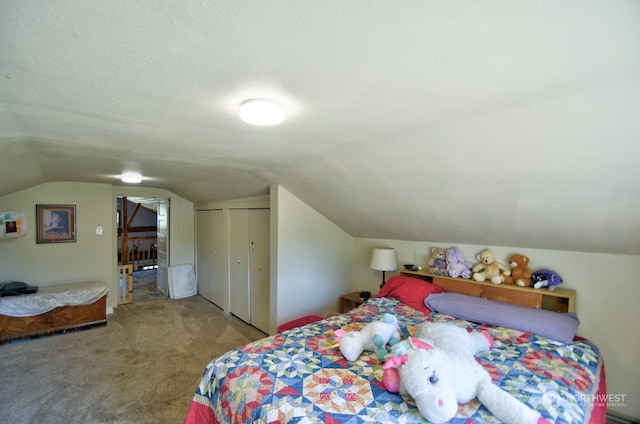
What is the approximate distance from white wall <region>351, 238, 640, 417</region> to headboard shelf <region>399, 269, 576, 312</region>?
13 centimetres

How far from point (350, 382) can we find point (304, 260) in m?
2.04

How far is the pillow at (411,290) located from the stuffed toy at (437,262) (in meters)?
0.18

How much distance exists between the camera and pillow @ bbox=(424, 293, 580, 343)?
2.04m

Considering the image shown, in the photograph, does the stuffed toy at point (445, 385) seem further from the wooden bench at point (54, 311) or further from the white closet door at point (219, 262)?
the wooden bench at point (54, 311)

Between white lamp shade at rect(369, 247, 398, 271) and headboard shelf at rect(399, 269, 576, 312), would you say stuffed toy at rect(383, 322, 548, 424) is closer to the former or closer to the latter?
headboard shelf at rect(399, 269, 576, 312)

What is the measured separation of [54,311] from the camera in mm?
3553

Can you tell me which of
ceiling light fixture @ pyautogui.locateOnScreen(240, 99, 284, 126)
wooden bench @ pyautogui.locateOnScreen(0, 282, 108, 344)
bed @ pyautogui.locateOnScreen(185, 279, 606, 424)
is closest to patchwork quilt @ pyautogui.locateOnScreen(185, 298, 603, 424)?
bed @ pyautogui.locateOnScreen(185, 279, 606, 424)

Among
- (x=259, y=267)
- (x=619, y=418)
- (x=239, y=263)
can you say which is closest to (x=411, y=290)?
(x=619, y=418)

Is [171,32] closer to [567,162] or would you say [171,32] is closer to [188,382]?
[567,162]

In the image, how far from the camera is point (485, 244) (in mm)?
2787

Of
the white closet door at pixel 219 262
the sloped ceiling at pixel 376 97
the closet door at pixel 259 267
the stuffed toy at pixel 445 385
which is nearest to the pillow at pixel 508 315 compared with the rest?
the sloped ceiling at pixel 376 97

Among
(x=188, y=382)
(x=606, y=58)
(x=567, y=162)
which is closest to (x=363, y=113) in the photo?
(x=606, y=58)

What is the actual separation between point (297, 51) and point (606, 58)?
102cm

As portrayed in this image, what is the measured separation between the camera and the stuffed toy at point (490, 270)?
103 inches
